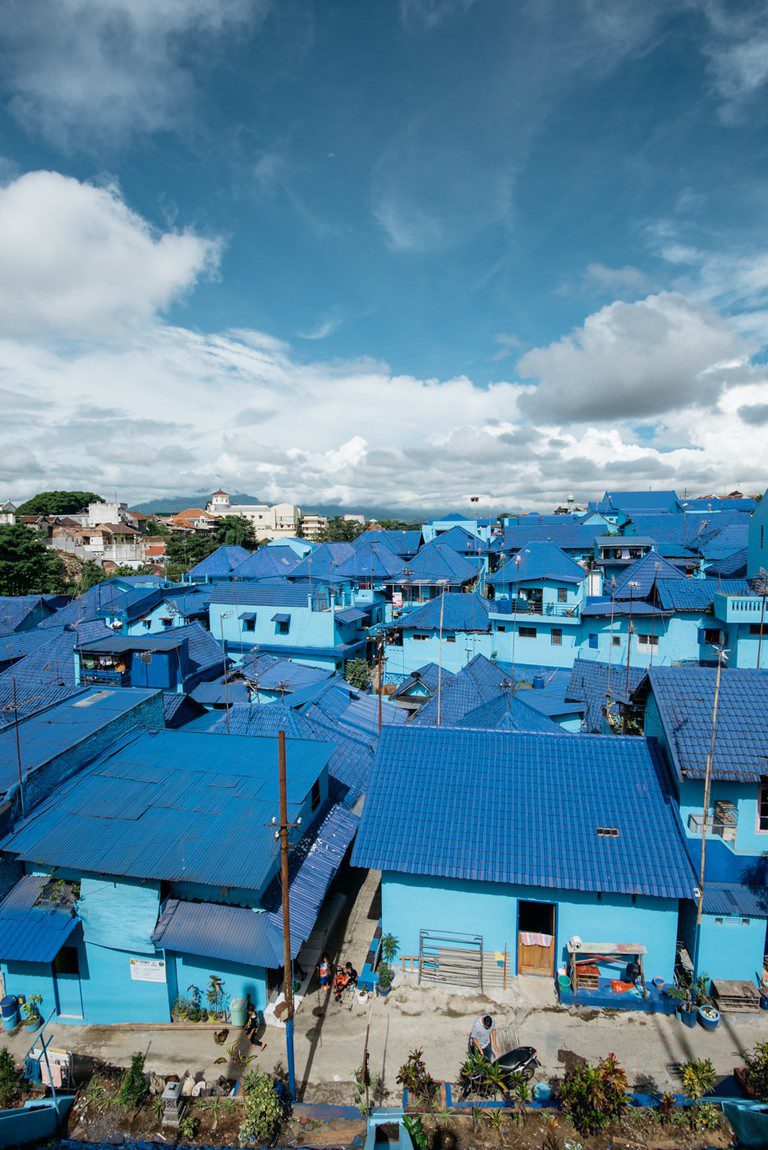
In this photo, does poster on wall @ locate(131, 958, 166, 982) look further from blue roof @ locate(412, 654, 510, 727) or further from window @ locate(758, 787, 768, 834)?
blue roof @ locate(412, 654, 510, 727)

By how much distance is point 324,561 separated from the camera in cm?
6019

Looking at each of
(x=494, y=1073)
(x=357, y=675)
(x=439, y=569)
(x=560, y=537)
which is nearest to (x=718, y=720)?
(x=494, y=1073)

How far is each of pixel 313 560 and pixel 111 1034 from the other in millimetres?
49225

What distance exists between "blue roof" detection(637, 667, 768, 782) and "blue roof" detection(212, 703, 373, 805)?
10936 mm

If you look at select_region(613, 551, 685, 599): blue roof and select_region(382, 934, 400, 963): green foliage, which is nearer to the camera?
select_region(382, 934, 400, 963): green foliage

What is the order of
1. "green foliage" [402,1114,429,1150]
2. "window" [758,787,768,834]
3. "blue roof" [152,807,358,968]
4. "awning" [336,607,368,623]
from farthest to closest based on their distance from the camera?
"awning" [336,607,368,623]
"window" [758,787,768,834]
"blue roof" [152,807,358,968]
"green foliage" [402,1114,429,1150]

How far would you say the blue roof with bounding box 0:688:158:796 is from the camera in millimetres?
15047

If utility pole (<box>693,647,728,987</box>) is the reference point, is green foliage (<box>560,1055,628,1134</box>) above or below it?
below

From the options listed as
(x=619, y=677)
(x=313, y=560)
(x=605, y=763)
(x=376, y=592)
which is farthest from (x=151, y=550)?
(x=605, y=763)

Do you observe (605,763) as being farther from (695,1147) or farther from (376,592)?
(376,592)

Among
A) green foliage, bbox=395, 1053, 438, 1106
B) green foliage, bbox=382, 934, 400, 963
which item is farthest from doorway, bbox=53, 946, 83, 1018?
green foliage, bbox=395, 1053, 438, 1106

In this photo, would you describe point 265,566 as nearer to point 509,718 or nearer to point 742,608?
point 509,718

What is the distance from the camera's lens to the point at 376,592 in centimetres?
4800

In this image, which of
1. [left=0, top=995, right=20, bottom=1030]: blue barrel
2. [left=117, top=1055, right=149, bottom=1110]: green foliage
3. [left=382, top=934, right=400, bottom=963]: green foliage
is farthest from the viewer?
[left=382, top=934, right=400, bottom=963]: green foliage
